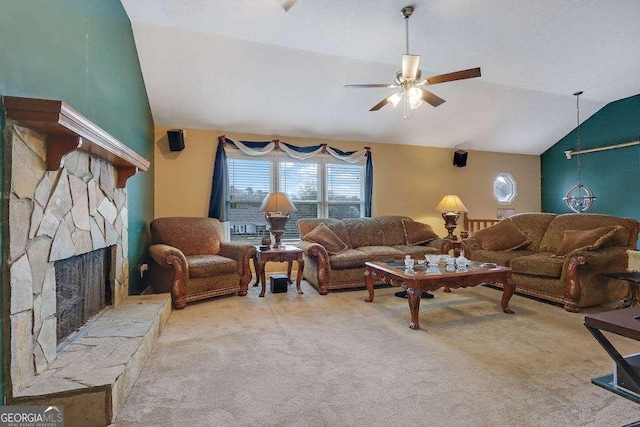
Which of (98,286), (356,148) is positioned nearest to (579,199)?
(356,148)

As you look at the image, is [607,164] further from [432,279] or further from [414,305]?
[414,305]

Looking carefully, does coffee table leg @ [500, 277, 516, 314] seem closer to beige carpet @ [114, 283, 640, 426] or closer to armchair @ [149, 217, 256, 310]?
beige carpet @ [114, 283, 640, 426]

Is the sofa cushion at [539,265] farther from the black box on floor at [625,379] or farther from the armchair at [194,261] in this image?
the armchair at [194,261]

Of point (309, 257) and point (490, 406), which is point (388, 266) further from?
point (490, 406)

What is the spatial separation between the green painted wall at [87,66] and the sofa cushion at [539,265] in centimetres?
438

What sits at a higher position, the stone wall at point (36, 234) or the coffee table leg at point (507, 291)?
the stone wall at point (36, 234)

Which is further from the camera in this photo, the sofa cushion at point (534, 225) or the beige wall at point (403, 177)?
the beige wall at point (403, 177)

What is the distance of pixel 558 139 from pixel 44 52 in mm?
8339

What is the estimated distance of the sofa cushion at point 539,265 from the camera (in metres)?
3.57

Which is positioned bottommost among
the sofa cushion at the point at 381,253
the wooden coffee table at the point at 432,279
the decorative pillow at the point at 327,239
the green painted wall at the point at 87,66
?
the wooden coffee table at the point at 432,279

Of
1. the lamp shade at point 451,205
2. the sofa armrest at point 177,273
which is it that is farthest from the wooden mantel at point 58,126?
the lamp shade at point 451,205

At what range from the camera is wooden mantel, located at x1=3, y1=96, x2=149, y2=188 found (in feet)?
4.91

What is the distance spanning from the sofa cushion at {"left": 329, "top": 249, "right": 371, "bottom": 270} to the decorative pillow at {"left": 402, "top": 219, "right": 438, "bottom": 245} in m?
1.11

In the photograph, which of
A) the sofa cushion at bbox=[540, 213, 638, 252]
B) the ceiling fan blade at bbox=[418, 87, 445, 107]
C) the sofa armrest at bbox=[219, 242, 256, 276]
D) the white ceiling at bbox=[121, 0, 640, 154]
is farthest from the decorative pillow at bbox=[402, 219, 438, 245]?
the sofa armrest at bbox=[219, 242, 256, 276]
